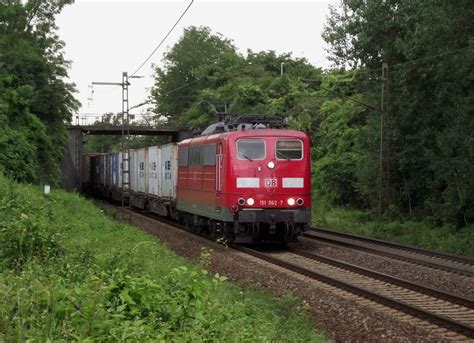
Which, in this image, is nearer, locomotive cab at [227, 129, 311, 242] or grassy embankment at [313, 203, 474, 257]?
locomotive cab at [227, 129, 311, 242]

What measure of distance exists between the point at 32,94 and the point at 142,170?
6991mm

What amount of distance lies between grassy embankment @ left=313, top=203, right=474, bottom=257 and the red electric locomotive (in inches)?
183

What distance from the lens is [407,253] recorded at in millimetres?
18438

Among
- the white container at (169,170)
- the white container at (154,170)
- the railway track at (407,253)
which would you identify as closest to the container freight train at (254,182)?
the railway track at (407,253)

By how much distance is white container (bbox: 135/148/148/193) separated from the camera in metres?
33.1

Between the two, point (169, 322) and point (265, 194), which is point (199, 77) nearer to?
point (265, 194)

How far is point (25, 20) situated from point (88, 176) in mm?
20226

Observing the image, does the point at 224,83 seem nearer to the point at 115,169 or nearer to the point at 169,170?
the point at 115,169

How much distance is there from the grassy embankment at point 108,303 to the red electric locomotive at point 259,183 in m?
7.34

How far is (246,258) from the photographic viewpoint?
17.0m

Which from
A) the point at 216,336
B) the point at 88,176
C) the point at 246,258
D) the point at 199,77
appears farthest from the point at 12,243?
the point at 199,77

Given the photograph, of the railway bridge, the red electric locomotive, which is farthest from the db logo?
the railway bridge

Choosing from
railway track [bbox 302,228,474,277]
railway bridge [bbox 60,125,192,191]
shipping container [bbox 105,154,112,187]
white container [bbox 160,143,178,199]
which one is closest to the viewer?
railway track [bbox 302,228,474,277]

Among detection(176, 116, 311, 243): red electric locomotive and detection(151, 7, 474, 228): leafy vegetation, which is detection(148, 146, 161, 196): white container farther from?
detection(176, 116, 311, 243): red electric locomotive
